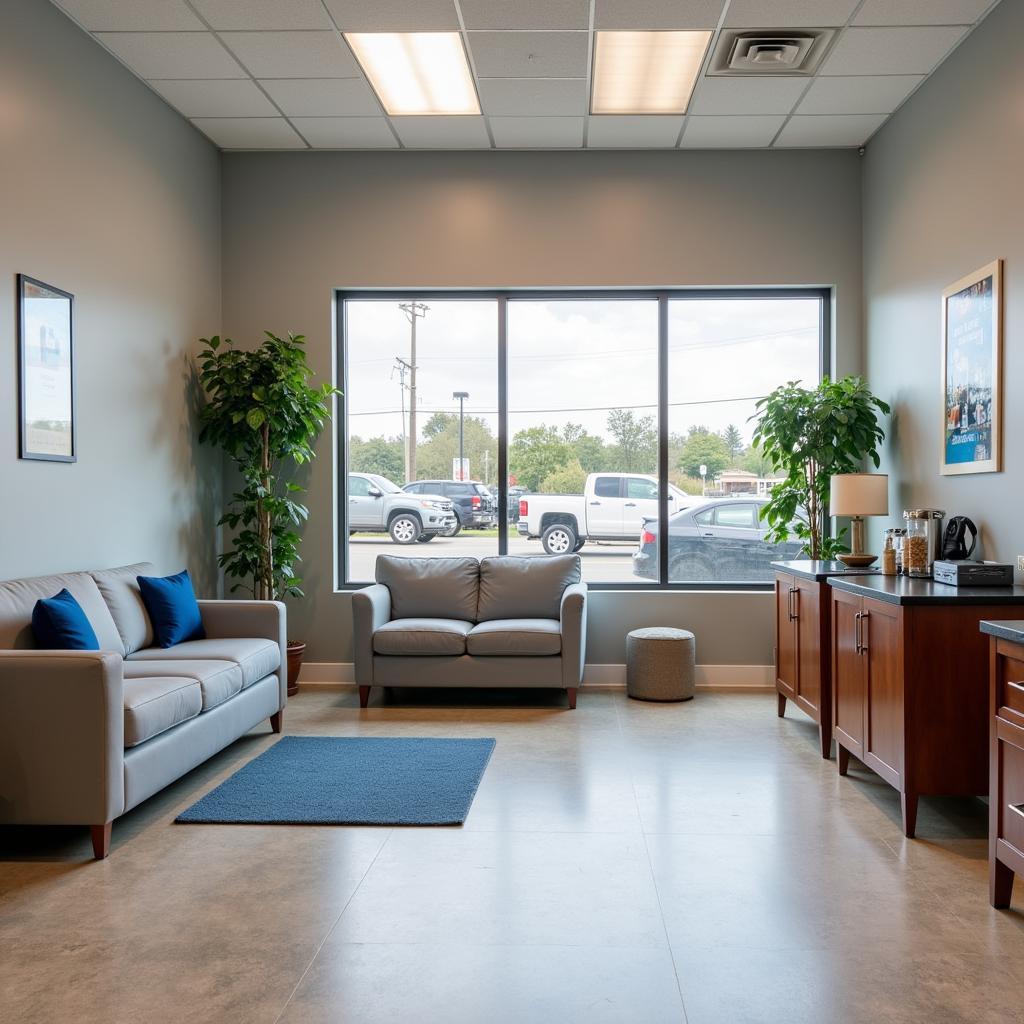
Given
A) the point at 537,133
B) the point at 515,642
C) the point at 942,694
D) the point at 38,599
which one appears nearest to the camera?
the point at 942,694

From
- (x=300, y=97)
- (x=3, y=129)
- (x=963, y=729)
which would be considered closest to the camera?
(x=963, y=729)

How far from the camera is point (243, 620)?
189 inches

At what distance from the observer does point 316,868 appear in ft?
9.96

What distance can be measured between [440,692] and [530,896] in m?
3.04

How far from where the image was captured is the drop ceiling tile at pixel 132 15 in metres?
4.12

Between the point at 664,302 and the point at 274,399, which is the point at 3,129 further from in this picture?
the point at 664,302

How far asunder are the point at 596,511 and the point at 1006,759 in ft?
12.2

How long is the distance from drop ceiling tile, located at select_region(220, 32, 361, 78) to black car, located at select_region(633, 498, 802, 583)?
10.9ft

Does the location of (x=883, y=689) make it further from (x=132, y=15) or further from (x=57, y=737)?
(x=132, y=15)

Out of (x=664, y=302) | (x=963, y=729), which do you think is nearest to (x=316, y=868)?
(x=963, y=729)

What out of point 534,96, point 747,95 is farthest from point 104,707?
point 747,95

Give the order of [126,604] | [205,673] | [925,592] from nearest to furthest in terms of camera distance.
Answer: [925,592]
[205,673]
[126,604]

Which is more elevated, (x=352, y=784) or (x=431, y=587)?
(x=431, y=587)

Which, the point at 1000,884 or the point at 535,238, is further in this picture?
the point at 535,238
